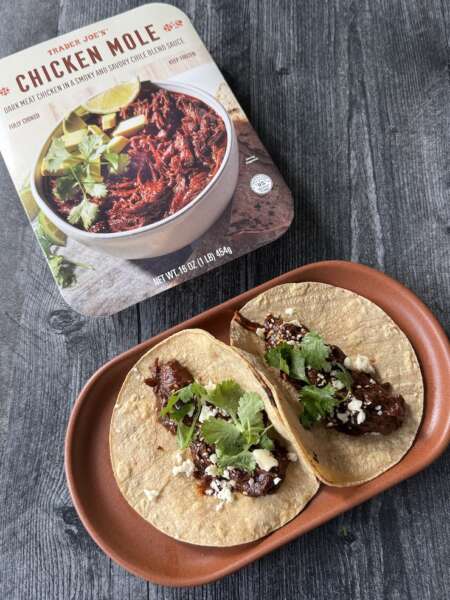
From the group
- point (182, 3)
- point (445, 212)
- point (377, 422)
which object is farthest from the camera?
point (182, 3)

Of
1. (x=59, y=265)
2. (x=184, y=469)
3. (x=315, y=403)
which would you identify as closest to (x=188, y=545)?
(x=184, y=469)

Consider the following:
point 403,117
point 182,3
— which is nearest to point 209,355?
point 403,117

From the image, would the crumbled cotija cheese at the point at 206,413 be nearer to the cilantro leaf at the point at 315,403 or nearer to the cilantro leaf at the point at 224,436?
the cilantro leaf at the point at 224,436

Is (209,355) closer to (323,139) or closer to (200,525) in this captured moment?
(200,525)

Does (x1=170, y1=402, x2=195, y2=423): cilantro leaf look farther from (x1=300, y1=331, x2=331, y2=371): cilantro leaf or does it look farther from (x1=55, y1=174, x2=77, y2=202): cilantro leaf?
(x1=55, y1=174, x2=77, y2=202): cilantro leaf

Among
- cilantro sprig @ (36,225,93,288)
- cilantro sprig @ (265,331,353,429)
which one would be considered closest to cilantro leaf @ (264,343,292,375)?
cilantro sprig @ (265,331,353,429)

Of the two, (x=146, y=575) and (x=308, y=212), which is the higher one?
(x=308, y=212)
